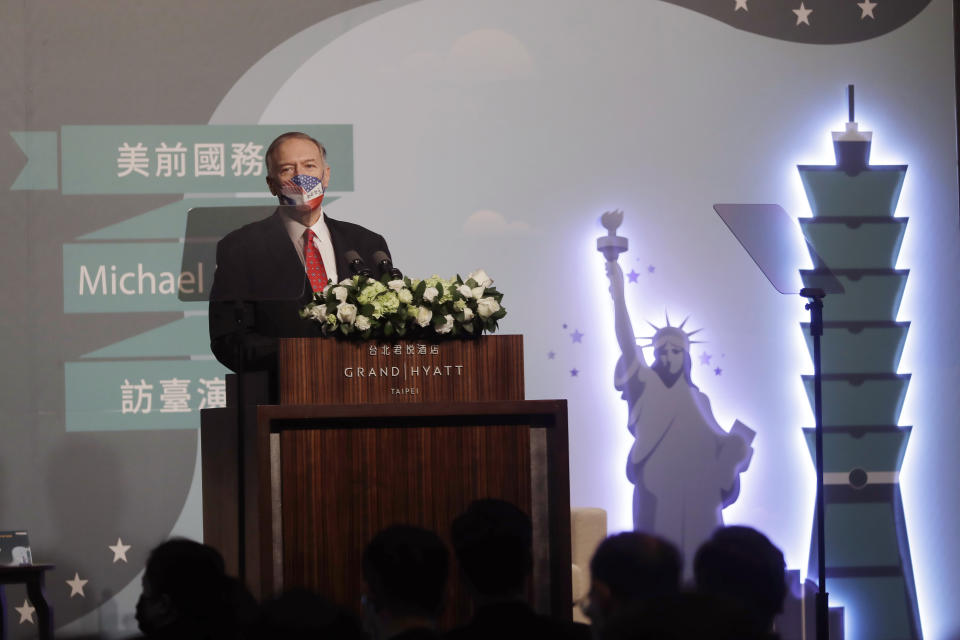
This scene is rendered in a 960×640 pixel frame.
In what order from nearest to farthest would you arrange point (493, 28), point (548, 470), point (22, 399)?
point (548, 470), point (22, 399), point (493, 28)

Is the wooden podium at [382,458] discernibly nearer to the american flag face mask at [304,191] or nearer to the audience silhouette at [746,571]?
the audience silhouette at [746,571]

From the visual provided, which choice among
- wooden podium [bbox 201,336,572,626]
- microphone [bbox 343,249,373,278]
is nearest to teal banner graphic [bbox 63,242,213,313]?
microphone [bbox 343,249,373,278]

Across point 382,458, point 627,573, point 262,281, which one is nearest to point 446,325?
point 382,458

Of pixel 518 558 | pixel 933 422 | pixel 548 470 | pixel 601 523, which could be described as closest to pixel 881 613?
pixel 933 422

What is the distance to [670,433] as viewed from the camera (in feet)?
18.8

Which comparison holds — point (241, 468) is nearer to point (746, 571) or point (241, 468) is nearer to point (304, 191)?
point (746, 571)

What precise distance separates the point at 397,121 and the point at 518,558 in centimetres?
360

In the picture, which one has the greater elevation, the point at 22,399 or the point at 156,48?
the point at 156,48

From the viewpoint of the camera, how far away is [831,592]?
571cm

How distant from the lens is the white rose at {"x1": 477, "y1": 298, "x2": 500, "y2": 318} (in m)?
3.25

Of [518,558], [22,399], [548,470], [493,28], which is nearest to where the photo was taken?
[518,558]

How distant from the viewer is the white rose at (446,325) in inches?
127

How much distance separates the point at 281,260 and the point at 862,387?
2948mm

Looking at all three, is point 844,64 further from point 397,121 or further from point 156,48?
point 156,48
